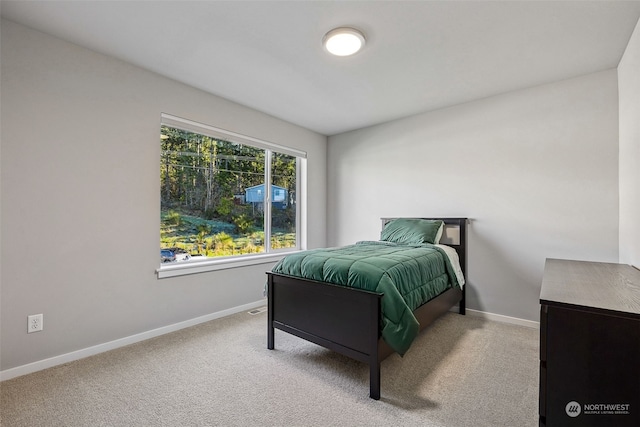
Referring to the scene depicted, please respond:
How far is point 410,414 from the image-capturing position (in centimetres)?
161

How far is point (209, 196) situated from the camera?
3.26 metres

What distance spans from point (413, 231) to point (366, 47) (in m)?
1.91

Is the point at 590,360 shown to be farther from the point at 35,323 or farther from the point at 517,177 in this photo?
the point at 35,323

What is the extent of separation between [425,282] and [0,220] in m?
3.00

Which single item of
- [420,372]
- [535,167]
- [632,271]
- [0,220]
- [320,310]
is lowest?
[420,372]

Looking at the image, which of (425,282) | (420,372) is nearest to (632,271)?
(425,282)

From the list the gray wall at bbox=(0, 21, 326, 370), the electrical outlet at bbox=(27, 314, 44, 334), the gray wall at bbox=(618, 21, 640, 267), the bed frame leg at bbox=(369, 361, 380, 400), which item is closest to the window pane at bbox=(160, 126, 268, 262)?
the gray wall at bbox=(0, 21, 326, 370)

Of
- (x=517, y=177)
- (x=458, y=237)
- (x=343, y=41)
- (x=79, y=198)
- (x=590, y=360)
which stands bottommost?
(x=590, y=360)

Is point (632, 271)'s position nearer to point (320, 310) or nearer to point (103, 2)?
point (320, 310)

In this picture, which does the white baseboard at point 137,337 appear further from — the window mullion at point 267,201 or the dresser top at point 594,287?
the dresser top at point 594,287

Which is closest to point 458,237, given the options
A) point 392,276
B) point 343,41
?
point 392,276

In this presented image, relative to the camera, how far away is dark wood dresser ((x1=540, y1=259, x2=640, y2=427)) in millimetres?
1074

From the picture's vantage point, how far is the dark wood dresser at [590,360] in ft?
3.52

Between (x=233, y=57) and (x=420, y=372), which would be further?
(x=233, y=57)
